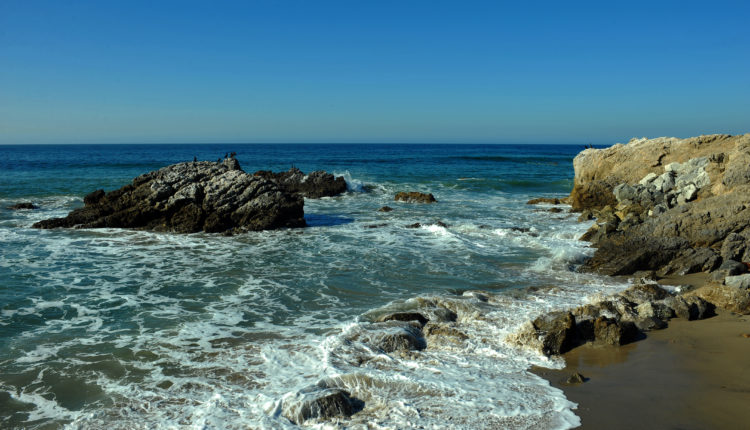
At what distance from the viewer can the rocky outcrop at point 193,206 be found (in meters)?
17.1

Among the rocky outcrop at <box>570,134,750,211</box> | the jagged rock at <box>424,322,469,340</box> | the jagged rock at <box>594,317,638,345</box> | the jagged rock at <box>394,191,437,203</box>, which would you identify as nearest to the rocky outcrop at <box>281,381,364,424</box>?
the jagged rock at <box>424,322,469,340</box>

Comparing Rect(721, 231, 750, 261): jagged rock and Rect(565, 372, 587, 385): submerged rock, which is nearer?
Rect(565, 372, 587, 385): submerged rock

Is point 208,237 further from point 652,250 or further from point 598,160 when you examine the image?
point 598,160

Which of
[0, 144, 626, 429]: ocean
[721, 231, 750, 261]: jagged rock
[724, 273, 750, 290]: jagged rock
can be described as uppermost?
[721, 231, 750, 261]: jagged rock

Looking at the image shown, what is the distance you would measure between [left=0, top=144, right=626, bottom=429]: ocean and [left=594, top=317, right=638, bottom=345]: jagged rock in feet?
3.88

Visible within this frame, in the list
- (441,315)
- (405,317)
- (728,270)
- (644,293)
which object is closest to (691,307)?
(644,293)

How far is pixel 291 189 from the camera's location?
28.9 metres

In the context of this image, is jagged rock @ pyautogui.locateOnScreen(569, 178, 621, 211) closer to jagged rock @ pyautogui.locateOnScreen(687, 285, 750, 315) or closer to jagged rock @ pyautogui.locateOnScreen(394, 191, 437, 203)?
jagged rock @ pyautogui.locateOnScreen(394, 191, 437, 203)

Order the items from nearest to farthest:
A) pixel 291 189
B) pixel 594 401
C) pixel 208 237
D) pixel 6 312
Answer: pixel 594 401
pixel 6 312
pixel 208 237
pixel 291 189

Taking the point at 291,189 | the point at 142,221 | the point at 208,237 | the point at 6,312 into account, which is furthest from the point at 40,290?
the point at 291,189

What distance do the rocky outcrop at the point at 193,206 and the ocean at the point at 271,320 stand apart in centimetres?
82

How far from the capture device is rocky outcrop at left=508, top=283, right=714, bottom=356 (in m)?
7.15

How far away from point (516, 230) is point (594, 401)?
1148 cm

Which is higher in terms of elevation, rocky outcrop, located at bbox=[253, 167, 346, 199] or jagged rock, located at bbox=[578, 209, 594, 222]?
rocky outcrop, located at bbox=[253, 167, 346, 199]
